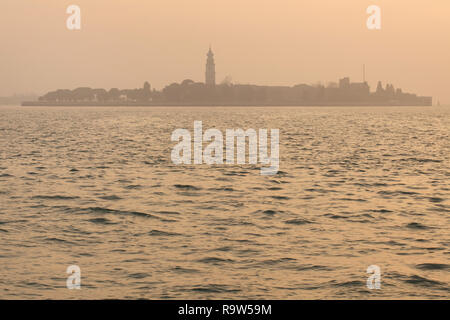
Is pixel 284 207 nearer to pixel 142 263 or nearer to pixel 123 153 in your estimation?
pixel 142 263

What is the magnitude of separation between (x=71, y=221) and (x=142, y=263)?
537 centimetres

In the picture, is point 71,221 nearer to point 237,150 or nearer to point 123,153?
point 123,153

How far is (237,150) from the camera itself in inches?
1954

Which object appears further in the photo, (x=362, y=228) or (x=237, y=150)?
(x=237, y=150)

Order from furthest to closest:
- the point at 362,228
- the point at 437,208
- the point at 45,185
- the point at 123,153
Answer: the point at 123,153, the point at 45,185, the point at 437,208, the point at 362,228

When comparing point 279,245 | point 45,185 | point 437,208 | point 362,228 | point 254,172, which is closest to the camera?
point 279,245

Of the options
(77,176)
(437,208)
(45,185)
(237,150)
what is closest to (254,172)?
(77,176)

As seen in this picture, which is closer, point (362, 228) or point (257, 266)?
point (257, 266)

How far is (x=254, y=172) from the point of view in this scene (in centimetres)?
3153

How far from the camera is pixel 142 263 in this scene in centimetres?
1315

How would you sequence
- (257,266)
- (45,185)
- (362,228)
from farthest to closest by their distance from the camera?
(45,185) < (362,228) < (257,266)

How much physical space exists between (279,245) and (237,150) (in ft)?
114
